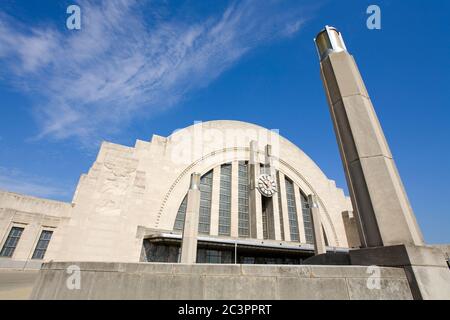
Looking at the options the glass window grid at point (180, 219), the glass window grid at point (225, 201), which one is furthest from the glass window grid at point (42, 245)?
the glass window grid at point (225, 201)

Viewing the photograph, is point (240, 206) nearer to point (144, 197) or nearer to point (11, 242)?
point (144, 197)

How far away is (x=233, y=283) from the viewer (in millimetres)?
3207

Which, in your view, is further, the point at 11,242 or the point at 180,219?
the point at 180,219

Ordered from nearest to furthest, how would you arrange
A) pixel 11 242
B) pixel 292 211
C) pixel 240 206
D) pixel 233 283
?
pixel 233 283, pixel 11 242, pixel 240 206, pixel 292 211

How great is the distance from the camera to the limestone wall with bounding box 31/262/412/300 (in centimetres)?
318

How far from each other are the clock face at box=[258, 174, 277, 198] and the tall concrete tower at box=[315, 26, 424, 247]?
20132mm

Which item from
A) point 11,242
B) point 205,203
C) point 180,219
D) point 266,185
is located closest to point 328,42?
point 205,203

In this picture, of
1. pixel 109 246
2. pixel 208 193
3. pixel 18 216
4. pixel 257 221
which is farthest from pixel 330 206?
pixel 18 216

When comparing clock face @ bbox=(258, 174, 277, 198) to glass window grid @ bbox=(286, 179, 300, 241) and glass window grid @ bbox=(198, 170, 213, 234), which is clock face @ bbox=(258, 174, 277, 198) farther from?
glass window grid @ bbox=(198, 170, 213, 234)

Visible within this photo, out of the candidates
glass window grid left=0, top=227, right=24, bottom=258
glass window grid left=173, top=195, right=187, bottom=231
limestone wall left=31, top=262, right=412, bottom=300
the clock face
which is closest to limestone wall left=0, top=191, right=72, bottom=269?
glass window grid left=0, top=227, right=24, bottom=258

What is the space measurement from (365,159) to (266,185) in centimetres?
2160

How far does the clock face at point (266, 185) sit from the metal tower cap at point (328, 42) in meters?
19.9
